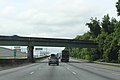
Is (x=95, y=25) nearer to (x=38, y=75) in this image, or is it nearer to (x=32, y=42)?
(x=32, y=42)

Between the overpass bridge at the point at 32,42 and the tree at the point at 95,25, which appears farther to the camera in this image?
the tree at the point at 95,25

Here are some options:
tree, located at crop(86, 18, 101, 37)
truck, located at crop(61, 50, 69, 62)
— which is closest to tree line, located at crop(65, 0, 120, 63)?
tree, located at crop(86, 18, 101, 37)

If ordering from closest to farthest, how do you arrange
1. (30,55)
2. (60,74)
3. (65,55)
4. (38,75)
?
(38,75)
(60,74)
(65,55)
(30,55)

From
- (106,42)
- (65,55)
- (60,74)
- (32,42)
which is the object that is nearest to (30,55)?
(32,42)

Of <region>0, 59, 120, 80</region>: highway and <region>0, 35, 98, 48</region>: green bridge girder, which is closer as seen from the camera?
<region>0, 59, 120, 80</region>: highway

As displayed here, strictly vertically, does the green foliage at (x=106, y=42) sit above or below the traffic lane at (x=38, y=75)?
above

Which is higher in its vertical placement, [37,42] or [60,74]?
[37,42]

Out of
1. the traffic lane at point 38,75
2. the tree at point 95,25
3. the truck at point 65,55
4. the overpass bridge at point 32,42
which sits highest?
the tree at point 95,25

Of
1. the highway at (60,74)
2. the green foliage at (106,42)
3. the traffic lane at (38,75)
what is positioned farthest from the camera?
the green foliage at (106,42)

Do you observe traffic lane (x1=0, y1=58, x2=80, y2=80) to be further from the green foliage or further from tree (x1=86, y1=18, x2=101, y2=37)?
tree (x1=86, y1=18, x2=101, y2=37)

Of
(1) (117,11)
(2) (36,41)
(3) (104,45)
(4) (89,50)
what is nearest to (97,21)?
(4) (89,50)

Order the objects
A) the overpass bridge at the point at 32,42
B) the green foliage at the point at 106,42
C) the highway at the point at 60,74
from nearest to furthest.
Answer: the highway at the point at 60,74 → the green foliage at the point at 106,42 → the overpass bridge at the point at 32,42

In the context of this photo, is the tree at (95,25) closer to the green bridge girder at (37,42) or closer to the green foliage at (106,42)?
the green foliage at (106,42)

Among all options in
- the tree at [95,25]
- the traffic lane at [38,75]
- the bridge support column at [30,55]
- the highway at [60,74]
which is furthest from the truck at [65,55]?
the traffic lane at [38,75]
